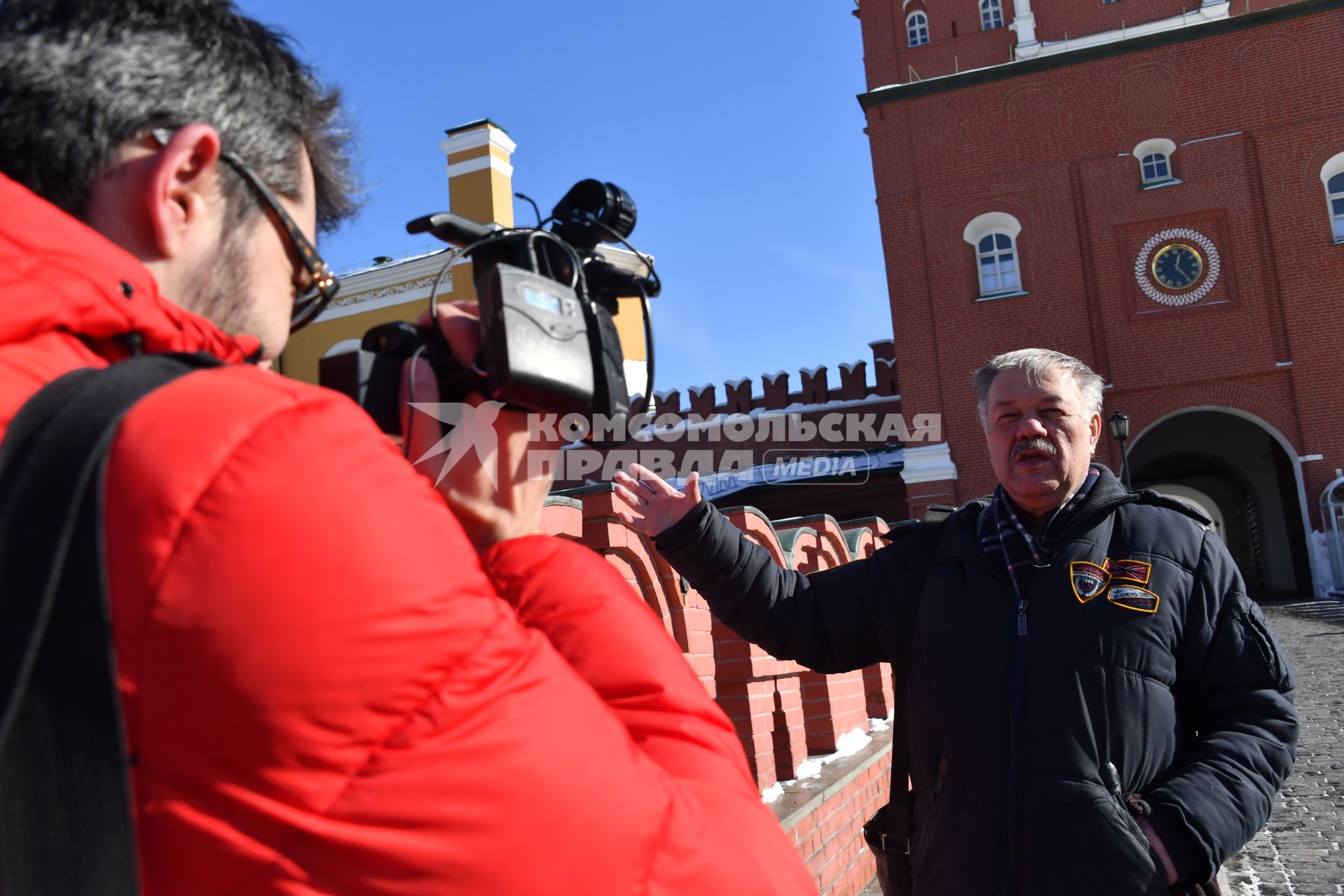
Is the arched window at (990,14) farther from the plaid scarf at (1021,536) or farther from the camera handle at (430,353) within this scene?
the camera handle at (430,353)

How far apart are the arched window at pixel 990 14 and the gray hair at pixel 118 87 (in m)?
24.3

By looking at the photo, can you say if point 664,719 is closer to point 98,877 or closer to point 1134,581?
point 98,877

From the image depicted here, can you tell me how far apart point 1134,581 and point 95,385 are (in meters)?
2.18

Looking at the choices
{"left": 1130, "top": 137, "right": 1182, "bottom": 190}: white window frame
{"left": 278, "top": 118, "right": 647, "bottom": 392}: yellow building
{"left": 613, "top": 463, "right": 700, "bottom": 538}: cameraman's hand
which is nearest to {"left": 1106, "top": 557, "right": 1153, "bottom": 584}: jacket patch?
{"left": 613, "top": 463, "right": 700, "bottom": 538}: cameraman's hand

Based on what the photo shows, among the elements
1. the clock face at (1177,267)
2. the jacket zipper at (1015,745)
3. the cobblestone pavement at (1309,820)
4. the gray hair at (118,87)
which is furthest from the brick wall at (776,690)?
the clock face at (1177,267)

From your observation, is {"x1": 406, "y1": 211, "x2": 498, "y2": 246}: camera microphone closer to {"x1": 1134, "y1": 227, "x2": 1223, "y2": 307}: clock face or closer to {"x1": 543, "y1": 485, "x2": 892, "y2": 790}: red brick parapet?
{"x1": 543, "y1": 485, "x2": 892, "y2": 790}: red brick parapet

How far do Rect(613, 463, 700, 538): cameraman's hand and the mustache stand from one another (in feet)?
2.69

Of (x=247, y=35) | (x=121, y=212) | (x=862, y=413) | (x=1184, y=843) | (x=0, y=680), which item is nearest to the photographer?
(x=0, y=680)

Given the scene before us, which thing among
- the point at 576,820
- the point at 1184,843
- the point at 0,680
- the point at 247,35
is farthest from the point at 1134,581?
the point at 0,680

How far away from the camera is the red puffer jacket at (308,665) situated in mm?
636

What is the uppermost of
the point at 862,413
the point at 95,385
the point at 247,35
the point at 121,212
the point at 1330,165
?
the point at 1330,165

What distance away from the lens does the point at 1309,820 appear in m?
5.72

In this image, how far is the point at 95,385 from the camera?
0.66 metres

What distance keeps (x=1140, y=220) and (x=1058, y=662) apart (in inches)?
797
